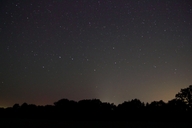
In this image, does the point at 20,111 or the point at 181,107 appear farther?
the point at 20,111

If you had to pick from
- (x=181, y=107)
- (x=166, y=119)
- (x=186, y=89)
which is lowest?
(x=166, y=119)

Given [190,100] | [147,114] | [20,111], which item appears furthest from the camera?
[20,111]

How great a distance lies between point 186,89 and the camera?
4028 centimetres

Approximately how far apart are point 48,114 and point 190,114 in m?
32.0

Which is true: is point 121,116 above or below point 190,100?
below

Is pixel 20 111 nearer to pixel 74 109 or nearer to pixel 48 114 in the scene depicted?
pixel 48 114

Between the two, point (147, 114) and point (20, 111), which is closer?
point (147, 114)

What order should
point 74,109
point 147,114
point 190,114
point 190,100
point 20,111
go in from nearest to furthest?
point 190,114
point 147,114
point 190,100
point 74,109
point 20,111

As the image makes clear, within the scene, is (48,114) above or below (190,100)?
below

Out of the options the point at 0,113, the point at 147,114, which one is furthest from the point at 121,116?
the point at 0,113

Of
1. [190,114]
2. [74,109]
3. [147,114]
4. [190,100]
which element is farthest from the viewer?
[74,109]

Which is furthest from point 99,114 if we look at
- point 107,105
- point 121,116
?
point 107,105

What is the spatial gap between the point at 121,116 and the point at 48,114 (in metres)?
18.0

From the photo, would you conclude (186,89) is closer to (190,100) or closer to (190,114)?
(190,100)
